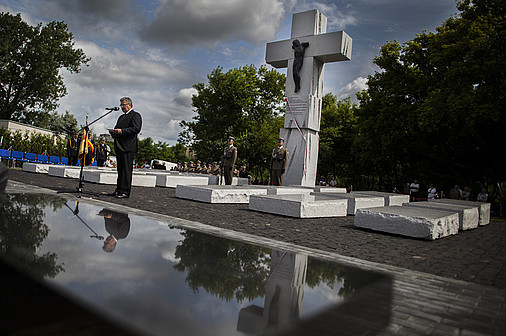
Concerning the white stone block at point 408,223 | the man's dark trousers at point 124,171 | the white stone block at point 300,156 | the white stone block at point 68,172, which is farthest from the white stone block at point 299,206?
the white stone block at point 68,172

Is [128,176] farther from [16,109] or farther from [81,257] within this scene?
[16,109]

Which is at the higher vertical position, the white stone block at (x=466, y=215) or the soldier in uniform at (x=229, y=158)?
the soldier in uniform at (x=229, y=158)

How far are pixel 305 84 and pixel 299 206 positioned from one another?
10.0 meters

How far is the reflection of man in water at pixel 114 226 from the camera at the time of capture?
162 inches

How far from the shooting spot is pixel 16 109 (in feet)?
144

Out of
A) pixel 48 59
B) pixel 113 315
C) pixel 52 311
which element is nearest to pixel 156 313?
pixel 113 315

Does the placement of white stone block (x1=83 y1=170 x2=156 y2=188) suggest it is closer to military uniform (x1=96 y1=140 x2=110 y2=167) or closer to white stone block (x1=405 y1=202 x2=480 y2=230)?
military uniform (x1=96 y1=140 x2=110 y2=167)

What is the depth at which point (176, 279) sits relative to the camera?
3.06 m

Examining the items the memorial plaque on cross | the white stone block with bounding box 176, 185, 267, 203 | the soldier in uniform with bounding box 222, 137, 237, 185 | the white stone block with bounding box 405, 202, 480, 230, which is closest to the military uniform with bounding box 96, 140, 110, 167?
the soldier in uniform with bounding box 222, 137, 237, 185

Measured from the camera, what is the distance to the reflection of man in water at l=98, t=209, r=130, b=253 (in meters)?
4.12

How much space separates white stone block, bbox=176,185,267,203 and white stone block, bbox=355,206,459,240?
13.0 ft

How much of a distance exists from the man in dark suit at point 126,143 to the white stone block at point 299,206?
125 inches

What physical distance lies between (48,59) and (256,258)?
46313 millimetres

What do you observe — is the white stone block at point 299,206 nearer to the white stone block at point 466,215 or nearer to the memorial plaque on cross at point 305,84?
the white stone block at point 466,215
